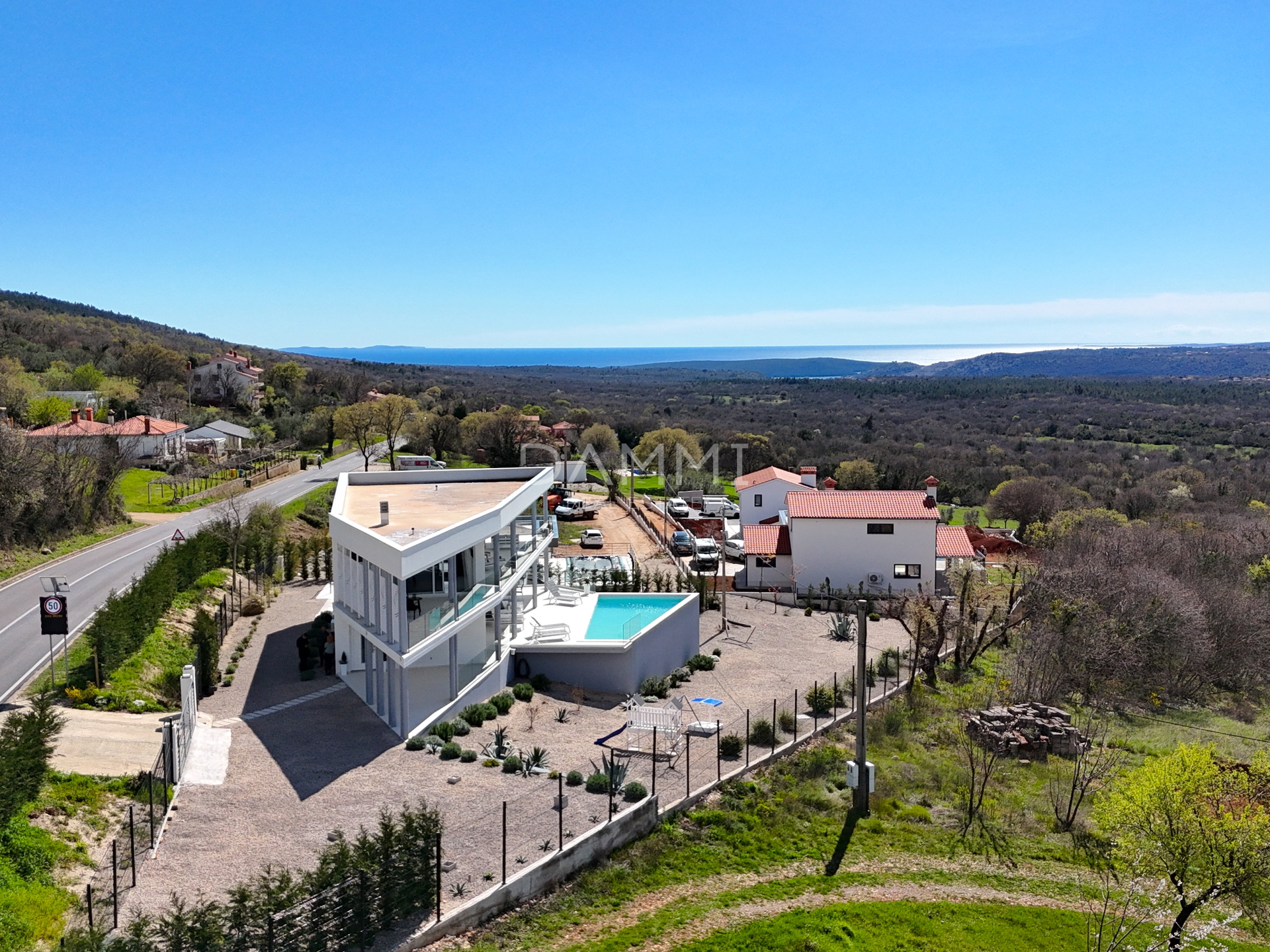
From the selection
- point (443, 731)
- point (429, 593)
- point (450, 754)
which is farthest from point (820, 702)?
point (429, 593)

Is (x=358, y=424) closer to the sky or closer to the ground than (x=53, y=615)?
closer to the sky

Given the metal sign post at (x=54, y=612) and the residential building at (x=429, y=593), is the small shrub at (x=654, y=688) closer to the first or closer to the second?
the residential building at (x=429, y=593)

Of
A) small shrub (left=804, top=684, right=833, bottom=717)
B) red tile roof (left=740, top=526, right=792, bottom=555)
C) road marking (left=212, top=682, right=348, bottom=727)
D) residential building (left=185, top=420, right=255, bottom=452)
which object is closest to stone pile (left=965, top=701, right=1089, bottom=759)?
small shrub (left=804, top=684, right=833, bottom=717)

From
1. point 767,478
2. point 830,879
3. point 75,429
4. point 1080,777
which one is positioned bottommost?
point 1080,777

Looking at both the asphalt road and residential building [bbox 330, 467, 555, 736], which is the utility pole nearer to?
residential building [bbox 330, 467, 555, 736]

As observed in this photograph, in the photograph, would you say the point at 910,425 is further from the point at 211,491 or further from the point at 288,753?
the point at 288,753

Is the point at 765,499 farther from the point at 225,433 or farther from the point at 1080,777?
the point at 225,433
